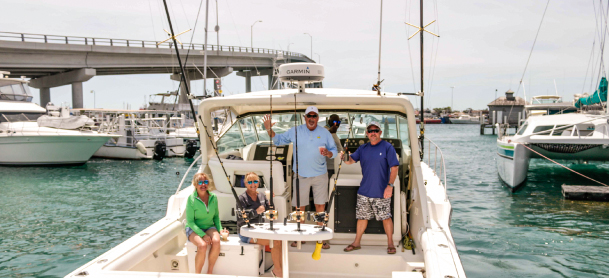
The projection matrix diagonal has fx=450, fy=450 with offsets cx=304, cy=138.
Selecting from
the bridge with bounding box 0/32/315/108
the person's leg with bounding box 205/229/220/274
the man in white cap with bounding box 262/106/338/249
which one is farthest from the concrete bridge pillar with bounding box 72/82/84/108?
the person's leg with bounding box 205/229/220/274

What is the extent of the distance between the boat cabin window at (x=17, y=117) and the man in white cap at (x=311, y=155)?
2226 cm

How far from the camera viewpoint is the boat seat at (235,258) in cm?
402

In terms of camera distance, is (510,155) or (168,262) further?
(510,155)

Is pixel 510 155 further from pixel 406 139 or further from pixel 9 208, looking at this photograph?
pixel 9 208

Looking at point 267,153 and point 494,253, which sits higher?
point 267,153

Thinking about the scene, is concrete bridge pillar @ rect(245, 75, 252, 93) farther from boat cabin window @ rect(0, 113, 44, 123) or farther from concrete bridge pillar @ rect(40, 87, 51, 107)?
boat cabin window @ rect(0, 113, 44, 123)

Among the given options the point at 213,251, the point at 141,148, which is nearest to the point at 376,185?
the point at 213,251

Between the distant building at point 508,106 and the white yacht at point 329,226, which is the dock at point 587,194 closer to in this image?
the white yacht at point 329,226

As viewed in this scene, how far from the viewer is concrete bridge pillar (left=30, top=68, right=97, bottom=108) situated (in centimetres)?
3491

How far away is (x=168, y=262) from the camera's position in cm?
445

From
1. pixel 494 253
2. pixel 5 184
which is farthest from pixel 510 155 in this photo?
pixel 5 184

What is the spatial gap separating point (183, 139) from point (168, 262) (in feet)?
83.9

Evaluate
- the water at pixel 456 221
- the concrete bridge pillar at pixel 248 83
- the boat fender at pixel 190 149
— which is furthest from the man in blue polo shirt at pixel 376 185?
the concrete bridge pillar at pixel 248 83

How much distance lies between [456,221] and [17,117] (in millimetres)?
22235
